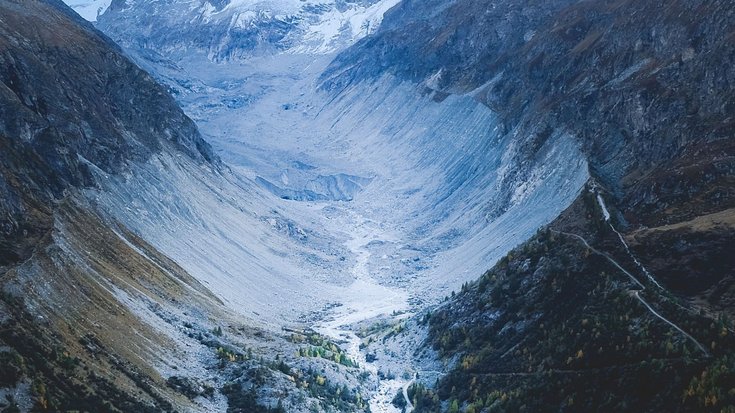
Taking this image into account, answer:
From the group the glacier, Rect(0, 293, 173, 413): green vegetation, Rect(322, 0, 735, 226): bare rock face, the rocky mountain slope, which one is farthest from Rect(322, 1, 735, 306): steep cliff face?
Rect(0, 293, 173, 413): green vegetation

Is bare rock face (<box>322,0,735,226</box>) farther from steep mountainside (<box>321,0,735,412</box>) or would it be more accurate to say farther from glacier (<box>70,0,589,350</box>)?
glacier (<box>70,0,589,350</box>)

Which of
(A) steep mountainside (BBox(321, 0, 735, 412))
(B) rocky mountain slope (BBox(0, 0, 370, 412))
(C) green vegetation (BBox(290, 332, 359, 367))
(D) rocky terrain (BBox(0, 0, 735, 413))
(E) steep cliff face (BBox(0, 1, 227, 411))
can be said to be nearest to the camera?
(E) steep cliff face (BBox(0, 1, 227, 411))

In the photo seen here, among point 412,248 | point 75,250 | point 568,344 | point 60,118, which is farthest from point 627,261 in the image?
point 60,118

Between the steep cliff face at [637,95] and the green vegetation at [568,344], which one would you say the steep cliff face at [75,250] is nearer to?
the green vegetation at [568,344]

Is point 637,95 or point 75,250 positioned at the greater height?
point 75,250

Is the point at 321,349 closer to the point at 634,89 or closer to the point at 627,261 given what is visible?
the point at 627,261

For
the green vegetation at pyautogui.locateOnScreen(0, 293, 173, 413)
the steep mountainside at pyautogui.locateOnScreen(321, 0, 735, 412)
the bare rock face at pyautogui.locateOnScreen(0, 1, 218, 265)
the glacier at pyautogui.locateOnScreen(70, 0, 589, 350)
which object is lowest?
the glacier at pyautogui.locateOnScreen(70, 0, 589, 350)

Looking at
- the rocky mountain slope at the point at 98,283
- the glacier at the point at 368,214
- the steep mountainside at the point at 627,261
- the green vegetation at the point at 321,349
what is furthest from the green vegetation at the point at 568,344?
the glacier at the point at 368,214

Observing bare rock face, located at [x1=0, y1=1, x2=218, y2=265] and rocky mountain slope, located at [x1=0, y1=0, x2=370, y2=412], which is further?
bare rock face, located at [x1=0, y1=1, x2=218, y2=265]

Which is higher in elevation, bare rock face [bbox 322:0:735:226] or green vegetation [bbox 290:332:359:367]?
bare rock face [bbox 322:0:735:226]
